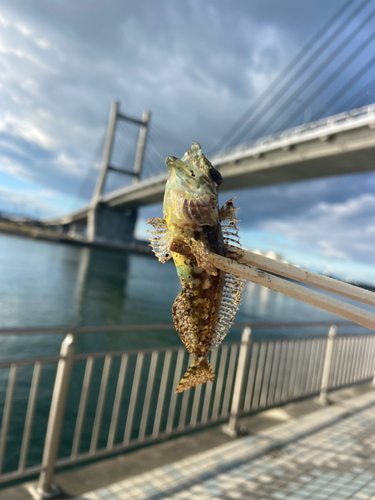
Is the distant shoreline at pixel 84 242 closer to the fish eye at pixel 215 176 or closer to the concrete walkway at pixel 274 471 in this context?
the concrete walkway at pixel 274 471

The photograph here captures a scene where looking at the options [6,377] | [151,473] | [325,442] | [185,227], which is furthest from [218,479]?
[6,377]

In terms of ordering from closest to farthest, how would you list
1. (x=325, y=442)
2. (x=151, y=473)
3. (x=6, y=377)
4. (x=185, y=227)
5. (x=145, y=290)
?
(x=185, y=227)
(x=151, y=473)
(x=325, y=442)
(x=6, y=377)
(x=145, y=290)

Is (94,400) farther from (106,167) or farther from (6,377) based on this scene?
(106,167)

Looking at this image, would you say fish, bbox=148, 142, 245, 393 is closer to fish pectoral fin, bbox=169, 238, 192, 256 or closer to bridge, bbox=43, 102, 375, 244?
fish pectoral fin, bbox=169, 238, 192, 256

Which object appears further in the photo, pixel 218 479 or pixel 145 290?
pixel 145 290

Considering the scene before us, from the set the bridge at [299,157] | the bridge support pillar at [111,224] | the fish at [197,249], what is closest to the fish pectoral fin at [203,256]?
the fish at [197,249]

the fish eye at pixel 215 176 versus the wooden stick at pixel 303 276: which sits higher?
the fish eye at pixel 215 176
